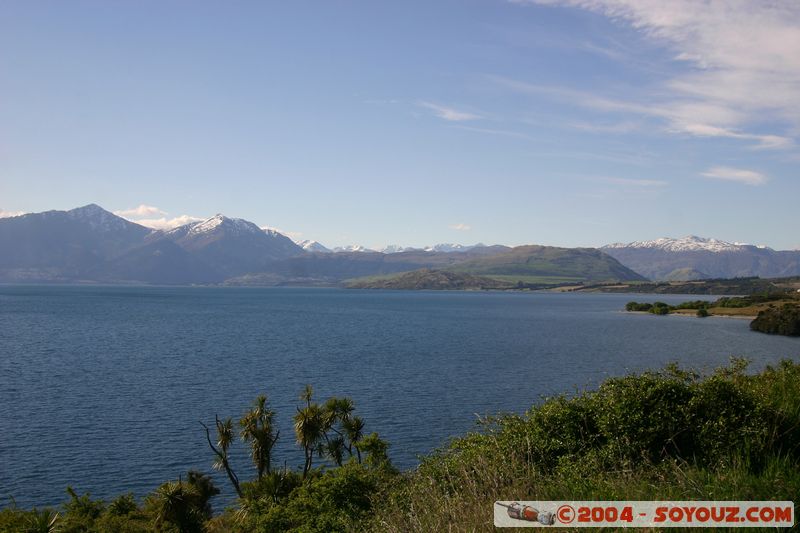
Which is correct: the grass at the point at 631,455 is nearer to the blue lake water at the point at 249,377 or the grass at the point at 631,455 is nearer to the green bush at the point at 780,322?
the blue lake water at the point at 249,377

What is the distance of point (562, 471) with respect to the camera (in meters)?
17.5

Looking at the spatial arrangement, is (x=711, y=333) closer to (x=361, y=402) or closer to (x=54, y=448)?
(x=361, y=402)

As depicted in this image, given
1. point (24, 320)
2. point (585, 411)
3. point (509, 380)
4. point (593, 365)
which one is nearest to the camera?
point (585, 411)

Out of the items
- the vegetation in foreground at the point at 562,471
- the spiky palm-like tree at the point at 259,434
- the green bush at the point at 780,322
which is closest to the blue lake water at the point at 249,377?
the spiky palm-like tree at the point at 259,434

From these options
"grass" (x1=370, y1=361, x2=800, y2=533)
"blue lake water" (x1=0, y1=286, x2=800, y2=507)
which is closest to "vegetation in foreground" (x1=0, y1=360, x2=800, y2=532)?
"grass" (x1=370, y1=361, x2=800, y2=533)

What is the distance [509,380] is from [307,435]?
151ft

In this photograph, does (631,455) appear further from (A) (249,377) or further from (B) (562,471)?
(A) (249,377)

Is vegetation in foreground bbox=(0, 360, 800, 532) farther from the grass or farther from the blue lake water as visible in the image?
the blue lake water

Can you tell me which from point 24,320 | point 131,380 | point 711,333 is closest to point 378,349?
point 131,380

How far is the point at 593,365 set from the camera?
94750 mm

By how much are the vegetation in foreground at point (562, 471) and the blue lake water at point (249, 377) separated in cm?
1047

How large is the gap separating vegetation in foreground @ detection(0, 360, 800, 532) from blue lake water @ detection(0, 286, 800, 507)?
1047cm

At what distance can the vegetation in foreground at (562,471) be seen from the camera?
1318 centimetres

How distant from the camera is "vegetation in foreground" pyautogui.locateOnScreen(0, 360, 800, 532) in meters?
13.2
